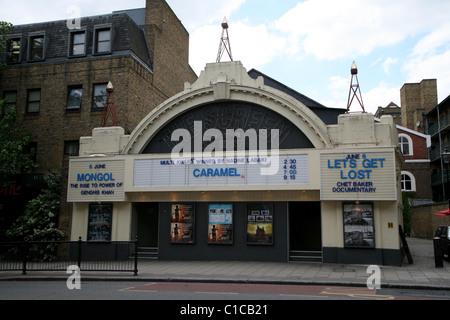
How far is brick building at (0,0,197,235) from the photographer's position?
25.4 meters

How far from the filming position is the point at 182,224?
1978 centimetres

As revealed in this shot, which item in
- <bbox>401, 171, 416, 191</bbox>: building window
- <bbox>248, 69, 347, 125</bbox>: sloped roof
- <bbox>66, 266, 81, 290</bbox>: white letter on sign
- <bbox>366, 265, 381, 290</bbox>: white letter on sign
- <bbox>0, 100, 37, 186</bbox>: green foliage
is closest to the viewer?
<bbox>366, 265, 381, 290</bbox>: white letter on sign

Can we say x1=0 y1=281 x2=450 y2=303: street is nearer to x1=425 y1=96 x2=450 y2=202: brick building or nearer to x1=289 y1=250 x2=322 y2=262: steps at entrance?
x1=289 y1=250 x2=322 y2=262: steps at entrance

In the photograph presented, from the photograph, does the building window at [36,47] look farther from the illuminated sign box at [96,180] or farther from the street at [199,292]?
the street at [199,292]

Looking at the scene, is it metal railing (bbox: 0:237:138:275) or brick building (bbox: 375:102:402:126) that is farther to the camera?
brick building (bbox: 375:102:402:126)

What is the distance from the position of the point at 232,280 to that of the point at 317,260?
238 inches

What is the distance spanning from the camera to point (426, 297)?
34.8 ft

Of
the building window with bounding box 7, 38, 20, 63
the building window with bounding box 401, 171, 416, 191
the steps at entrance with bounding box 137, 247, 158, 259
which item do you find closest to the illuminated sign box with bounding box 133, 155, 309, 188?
the steps at entrance with bounding box 137, 247, 158, 259

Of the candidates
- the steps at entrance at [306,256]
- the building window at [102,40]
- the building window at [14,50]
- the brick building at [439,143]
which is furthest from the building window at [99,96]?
the brick building at [439,143]

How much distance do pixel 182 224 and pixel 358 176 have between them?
839 cm

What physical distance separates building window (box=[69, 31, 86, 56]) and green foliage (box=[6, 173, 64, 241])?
29.6ft

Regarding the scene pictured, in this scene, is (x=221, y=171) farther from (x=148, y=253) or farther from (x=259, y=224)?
(x=148, y=253)

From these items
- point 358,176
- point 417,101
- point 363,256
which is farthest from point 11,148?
point 417,101

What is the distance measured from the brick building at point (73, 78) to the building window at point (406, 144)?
27479mm
